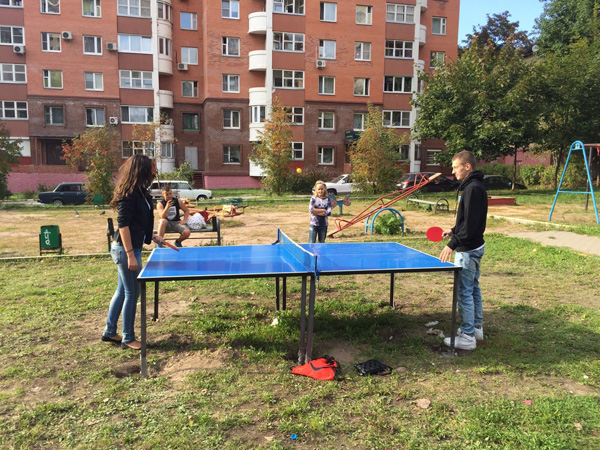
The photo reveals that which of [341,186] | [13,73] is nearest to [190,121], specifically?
[13,73]

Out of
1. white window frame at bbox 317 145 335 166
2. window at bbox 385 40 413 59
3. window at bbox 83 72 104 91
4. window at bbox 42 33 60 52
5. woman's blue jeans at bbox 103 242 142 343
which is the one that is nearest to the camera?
woman's blue jeans at bbox 103 242 142 343

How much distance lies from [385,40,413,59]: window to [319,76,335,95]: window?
5.71 m

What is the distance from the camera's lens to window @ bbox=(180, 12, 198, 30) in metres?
41.7

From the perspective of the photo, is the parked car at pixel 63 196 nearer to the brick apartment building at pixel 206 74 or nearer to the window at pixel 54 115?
the brick apartment building at pixel 206 74

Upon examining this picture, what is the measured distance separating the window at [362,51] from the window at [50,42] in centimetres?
2409

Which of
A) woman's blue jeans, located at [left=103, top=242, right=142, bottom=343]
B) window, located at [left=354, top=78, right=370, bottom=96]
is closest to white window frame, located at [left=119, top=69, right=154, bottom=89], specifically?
window, located at [left=354, top=78, right=370, bottom=96]

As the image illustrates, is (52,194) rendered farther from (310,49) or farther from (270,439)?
(270,439)

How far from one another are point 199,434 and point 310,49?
130 ft

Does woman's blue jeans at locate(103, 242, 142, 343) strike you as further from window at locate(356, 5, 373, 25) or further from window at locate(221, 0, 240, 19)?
window at locate(356, 5, 373, 25)

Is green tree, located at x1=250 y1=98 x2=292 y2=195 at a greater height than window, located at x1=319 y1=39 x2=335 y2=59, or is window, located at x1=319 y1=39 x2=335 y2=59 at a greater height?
window, located at x1=319 y1=39 x2=335 y2=59

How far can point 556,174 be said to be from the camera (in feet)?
107

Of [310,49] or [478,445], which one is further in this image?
[310,49]

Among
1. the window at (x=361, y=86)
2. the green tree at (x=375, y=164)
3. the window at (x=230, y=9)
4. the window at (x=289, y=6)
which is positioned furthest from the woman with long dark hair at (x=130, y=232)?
the window at (x=230, y=9)

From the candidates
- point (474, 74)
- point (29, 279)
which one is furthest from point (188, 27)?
point (29, 279)
